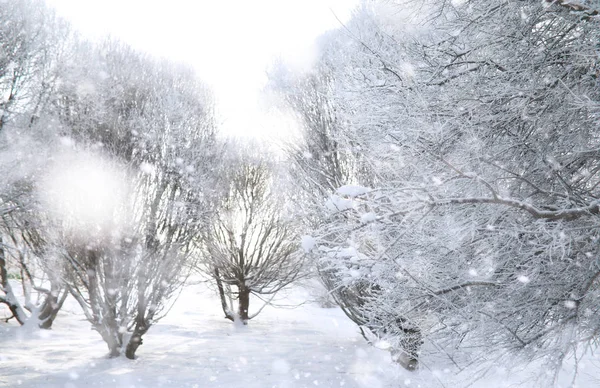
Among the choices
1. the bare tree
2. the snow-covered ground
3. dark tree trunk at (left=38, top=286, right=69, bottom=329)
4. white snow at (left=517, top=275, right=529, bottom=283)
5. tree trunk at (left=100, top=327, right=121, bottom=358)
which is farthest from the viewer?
the bare tree

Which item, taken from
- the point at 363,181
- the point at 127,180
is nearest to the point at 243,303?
the point at 127,180

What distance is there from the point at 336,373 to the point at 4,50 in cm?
936

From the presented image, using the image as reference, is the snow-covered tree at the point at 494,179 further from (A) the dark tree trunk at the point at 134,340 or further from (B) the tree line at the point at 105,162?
(A) the dark tree trunk at the point at 134,340

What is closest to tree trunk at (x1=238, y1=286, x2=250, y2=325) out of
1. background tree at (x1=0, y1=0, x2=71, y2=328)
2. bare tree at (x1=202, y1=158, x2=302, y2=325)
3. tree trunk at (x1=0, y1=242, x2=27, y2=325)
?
bare tree at (x1=202, y1=158, x2=302, y2=325)

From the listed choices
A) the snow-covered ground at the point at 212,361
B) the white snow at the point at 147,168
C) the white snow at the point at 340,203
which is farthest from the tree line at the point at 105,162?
the white snow at the point at 340,203

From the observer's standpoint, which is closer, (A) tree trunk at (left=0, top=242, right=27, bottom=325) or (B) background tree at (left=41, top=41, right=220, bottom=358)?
(B) background tree at (left=41, top=41, right=220, bottom=358)

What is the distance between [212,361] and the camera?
876 cm

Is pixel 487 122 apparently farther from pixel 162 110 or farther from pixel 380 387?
pixel 162 110

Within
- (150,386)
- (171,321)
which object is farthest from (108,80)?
(171,321)

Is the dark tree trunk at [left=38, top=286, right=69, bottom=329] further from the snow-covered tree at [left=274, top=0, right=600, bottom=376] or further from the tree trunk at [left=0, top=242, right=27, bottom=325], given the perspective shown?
the snow-covered tree at [left=274, top=0, right=600, bottom=376]

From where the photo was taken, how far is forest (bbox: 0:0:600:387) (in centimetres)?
313

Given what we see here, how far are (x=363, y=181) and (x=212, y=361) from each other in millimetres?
5193

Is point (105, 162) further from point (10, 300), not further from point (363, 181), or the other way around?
point (10, 300)

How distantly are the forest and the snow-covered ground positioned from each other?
56 centimetres
